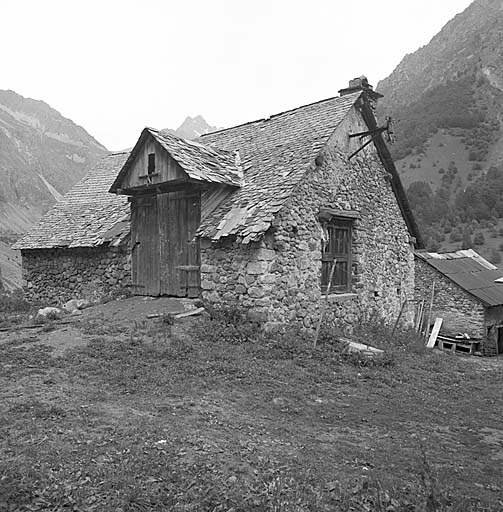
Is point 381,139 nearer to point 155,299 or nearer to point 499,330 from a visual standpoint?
point 155,299

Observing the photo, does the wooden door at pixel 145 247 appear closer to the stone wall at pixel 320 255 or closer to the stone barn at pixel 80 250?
the stone barn at pixel 80 250

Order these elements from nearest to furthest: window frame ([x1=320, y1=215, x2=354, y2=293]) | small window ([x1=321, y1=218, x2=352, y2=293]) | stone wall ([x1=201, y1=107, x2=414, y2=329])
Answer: stone wall ([x1=201, y1=107, x2=414, y2=329]), window frame ([x1=320, y1=215, x2=354, y2=293]), small window ([x1=321, y1=218, x2=352, y2=293])

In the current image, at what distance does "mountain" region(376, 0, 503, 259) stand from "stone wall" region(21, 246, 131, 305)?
3424 centimetres

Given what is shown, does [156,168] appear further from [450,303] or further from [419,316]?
[450,303]

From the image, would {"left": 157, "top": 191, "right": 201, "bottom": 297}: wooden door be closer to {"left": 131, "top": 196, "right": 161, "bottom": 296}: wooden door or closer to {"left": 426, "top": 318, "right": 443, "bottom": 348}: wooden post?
{"left": 131, "top": 196, "right": 161, "bottom": 296}: wooden door

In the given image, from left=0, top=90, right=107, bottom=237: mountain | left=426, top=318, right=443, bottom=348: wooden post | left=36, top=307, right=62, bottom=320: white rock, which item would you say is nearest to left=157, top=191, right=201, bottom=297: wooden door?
left=36, top=307, right=62, bottom=320: white rock

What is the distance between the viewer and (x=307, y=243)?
11.9m

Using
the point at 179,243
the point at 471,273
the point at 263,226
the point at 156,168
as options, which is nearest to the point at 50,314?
the point at 179,243

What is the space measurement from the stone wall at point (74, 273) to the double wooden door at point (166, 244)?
589mm

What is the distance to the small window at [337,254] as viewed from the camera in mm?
12836

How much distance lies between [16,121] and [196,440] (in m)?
95.1

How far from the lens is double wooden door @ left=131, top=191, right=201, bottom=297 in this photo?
12.6 m

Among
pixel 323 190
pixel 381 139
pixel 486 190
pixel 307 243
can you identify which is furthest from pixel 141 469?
pixel 486 190

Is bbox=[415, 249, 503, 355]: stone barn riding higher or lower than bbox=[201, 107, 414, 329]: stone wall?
lower
